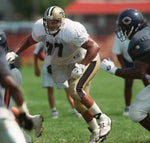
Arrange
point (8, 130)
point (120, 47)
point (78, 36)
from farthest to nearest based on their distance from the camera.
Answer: point (120, 47) < point (78, 36) < point (8, 130)

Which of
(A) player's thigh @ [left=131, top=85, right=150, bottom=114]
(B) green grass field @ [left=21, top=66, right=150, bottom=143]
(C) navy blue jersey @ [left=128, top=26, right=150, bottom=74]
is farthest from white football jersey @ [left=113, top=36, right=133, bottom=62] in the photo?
(C) navy blue jersey @ [left=128, top=26, right=150, bottom=74]

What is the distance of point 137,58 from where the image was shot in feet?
14.2

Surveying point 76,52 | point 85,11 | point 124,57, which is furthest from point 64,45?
point 85,11

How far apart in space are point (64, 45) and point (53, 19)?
37 centimetres

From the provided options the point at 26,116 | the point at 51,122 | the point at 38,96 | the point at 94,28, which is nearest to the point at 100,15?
the point at 94,28

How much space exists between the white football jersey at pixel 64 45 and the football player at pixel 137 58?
0.57 meters

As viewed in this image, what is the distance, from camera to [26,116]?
3523 mm

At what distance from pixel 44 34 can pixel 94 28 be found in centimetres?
2598

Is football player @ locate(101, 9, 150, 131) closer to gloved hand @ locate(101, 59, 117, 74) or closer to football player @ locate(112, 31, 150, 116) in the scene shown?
gloved hand @ locate(101, 59, 117, 74)

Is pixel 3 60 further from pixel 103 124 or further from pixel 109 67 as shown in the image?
pixel 103 124

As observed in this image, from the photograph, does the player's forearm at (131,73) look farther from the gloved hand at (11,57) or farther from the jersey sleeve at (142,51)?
the gloved hand at (11,57)

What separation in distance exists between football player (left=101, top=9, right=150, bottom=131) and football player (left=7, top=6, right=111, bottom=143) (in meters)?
0.48

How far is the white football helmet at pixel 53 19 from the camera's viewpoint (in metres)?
4.93

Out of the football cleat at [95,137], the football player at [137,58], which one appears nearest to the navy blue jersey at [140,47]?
the football player at [137,58]
